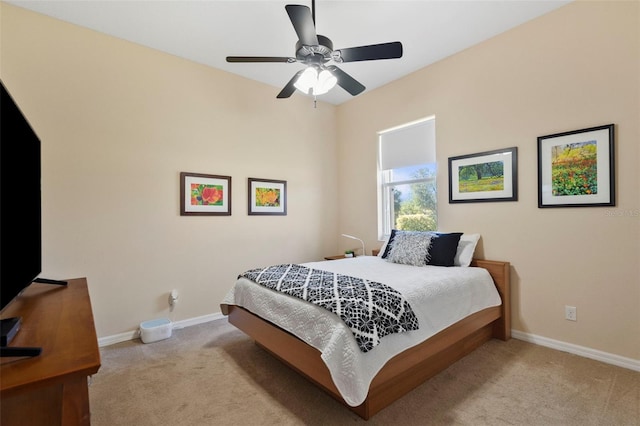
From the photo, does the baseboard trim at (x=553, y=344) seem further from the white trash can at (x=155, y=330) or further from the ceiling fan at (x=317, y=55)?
the ceiling fan at (x=317, y=55)

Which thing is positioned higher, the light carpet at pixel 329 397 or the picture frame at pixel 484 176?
the picture frame at pixel 484 176

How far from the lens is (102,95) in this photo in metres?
2.78

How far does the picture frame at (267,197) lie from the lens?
372 cm

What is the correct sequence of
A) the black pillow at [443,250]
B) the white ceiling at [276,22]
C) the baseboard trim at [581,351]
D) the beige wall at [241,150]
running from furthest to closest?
the black pillow at [443,250] → the white ceiling at [276,22] → the beige wall at [241,150] → the baseboard trim at [581,351]

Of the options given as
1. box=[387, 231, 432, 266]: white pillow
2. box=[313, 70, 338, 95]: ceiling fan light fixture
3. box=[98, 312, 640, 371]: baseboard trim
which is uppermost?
box=[313, 70, 338, 95]: ceiling fan light fixture

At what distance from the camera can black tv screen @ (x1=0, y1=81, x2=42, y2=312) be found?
42.4 inches

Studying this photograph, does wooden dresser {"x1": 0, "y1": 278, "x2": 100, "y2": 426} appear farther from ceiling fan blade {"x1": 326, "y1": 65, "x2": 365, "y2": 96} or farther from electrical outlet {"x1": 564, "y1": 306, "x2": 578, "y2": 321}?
electrical outlet {"x1": 564, "y1": 306, "x2": 578, "y2": 321}

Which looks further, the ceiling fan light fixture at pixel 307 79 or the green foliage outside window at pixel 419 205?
the green foliage outside window at pixel 419 205

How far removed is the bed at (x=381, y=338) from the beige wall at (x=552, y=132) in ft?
1.11

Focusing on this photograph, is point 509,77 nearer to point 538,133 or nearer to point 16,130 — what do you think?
point 538,133

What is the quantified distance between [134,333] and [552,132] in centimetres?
428

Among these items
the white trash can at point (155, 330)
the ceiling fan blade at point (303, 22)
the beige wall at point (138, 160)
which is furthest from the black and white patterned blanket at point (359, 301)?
the ceiling fan blade at point (303, 22)

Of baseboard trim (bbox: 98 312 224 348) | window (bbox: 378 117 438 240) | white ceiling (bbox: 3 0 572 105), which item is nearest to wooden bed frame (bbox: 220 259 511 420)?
baseboard trim (bbox: 98 312 224 348)

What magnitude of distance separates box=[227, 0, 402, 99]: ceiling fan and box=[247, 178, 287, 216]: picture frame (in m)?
1.52
